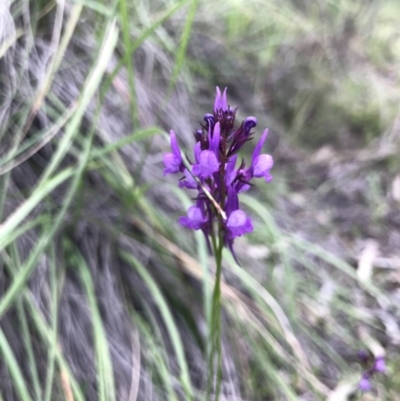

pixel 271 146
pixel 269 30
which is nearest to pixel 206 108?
pixel 271 146

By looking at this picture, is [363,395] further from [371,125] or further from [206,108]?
[371,125]

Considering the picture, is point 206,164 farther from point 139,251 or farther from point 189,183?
point 139,251

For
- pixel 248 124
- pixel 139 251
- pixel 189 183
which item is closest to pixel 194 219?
pixel 189 183

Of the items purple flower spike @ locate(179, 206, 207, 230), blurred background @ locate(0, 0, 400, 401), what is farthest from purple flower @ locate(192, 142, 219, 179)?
blurred background @ locate(0, 0, 400, 401)

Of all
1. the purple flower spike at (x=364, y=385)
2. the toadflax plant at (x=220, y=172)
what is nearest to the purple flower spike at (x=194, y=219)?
the toadflax plant at (x=220, y=172)

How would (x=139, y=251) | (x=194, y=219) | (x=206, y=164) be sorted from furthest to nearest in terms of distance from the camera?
(x=139, y=251) < (x=194, y=219) < (x=206, y=164)

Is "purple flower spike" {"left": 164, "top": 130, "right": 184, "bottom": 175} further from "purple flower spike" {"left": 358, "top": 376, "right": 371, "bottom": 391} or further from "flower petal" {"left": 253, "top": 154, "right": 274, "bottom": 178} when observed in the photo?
"purple flower spike" {"left": 358, "top": 376, "right": 371, "bottom": 391}

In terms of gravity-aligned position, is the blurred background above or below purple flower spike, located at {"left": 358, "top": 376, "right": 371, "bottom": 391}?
above
